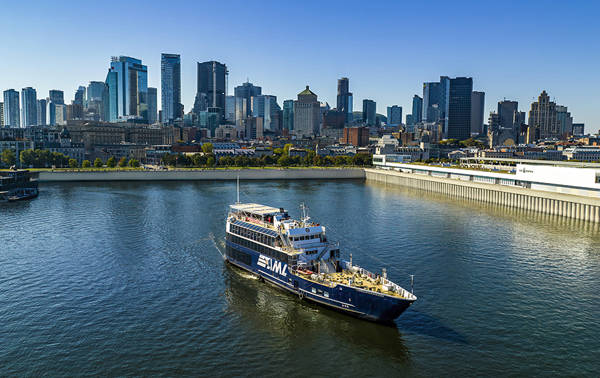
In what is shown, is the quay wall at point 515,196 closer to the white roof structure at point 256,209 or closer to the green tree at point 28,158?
the white roof structure at point 256,209

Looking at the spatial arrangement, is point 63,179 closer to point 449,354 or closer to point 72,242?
point 72,242

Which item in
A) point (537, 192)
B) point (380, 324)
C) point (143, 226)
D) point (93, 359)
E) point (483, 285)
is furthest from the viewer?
point (537, 192)

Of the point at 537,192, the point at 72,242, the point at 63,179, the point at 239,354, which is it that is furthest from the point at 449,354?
the point at 63,179

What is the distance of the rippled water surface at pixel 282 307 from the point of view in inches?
1350

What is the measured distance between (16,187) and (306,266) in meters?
107

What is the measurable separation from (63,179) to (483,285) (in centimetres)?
15722

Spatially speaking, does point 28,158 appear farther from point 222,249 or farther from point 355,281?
point 355,281

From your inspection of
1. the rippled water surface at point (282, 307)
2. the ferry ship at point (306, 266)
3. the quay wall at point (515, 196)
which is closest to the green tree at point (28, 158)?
the rippled water surface at point (282, 307)

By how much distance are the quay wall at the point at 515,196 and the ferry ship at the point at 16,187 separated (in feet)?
390

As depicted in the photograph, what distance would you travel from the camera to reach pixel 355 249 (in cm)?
6519

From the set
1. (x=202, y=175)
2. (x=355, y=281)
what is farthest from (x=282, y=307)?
(x=202, y=175)

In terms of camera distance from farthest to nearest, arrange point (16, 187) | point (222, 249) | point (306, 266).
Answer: point (16, 187) < point (222, 249) < point (306, 266)

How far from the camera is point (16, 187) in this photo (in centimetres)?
12112

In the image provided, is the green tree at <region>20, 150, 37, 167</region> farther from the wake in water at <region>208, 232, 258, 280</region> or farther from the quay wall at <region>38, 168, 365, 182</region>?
the wake in water at <region>208, 232, 258, 280</region>
